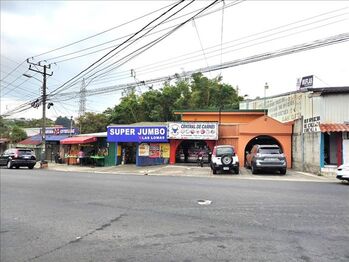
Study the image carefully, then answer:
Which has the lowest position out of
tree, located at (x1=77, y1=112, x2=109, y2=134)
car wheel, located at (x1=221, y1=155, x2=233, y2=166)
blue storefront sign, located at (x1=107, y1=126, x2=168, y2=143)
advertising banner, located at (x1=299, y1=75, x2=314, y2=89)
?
car wheel, located at (x1=221, y1=155, x2=233, y2=166)

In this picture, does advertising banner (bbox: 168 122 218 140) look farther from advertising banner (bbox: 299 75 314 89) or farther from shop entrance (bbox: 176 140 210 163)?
advertising banner (bbox: 299 75 314 89)

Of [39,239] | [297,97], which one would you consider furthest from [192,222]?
[297,97]

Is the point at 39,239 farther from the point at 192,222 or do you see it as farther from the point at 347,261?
the point at 347,261

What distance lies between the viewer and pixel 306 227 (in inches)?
317

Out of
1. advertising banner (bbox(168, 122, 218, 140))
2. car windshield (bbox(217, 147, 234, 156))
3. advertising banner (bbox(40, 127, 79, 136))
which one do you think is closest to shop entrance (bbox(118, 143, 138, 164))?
advertising banner (bbox(168, 122, 218, 140))

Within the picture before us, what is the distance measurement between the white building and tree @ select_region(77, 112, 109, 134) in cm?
4496

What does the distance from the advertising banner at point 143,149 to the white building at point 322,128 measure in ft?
40.8

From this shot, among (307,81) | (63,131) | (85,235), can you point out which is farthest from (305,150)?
(63,131)

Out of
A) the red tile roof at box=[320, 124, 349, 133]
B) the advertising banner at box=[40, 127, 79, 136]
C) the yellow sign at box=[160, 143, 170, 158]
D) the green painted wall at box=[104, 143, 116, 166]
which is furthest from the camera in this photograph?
the advertising banner at box=[40, 127, 79, 136]

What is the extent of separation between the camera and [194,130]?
31.2 meters

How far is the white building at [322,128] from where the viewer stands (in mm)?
23000

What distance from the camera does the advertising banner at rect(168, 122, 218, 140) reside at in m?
30.9

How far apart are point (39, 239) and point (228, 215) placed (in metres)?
4.36

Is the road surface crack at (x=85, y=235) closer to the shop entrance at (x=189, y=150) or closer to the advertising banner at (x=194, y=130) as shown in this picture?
the advertising banner at (x=194, y=130)
